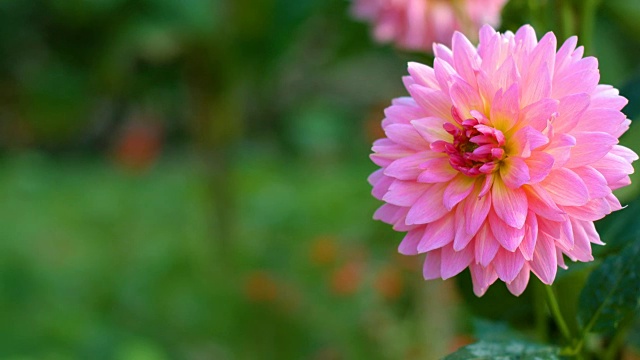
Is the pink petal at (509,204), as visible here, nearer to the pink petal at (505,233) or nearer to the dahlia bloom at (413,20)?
the pink petal at (505,233)

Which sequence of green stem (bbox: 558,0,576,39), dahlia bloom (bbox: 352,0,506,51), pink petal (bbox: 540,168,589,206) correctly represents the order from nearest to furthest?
pink petal (bbox: 540,168,589,206) → green stem (bbox: 558,0,576,39) → dahlia bloom (bbox: 352,0,506,51)

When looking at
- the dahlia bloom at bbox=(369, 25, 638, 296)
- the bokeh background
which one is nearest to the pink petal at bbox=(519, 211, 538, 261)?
the dahlia bloom at bbox=(369, 25, 638, 296)

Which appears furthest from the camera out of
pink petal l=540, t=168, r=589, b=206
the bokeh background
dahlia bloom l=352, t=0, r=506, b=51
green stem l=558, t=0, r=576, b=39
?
the bokeh background

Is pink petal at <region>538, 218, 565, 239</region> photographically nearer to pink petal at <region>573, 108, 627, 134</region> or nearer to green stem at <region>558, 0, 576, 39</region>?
pink petal at <region>573, 108, 627, 134</region>

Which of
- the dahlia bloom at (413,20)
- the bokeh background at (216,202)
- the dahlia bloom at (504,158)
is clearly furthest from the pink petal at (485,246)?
the dahlia bloom at (413,20)

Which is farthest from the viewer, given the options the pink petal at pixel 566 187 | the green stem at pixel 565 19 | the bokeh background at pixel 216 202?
the bokeh background at pixel 216 202

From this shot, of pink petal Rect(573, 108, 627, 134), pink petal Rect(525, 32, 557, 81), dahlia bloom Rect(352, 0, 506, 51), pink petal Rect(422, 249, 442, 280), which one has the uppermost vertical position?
dahlia bloom Rect(352, 0, 506, 51)

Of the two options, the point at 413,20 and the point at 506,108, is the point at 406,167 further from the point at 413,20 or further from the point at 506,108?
the point at 413,20
